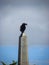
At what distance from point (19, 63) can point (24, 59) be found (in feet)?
0.76

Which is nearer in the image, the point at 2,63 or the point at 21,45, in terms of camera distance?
the point at 21,45

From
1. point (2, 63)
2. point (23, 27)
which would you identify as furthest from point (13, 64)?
point (23, 27)

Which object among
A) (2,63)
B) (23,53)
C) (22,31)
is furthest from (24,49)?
(2,63)

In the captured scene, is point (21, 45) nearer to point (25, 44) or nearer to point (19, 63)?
point (25, 44)

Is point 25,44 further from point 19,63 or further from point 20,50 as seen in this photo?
point 19,63

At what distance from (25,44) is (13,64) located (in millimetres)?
1049

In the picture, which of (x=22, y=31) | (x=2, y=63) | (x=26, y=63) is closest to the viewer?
(x=26, y=63)

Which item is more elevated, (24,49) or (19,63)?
(24,49)

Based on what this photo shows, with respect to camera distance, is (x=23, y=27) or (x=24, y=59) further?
(x=23, y=27)

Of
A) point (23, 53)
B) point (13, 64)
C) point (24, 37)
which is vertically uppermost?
point (24, 37)

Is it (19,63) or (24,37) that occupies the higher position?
(24,37)

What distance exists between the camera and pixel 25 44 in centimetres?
648

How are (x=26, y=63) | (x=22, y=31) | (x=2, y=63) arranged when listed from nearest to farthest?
1. (x=26, y=63)
2. (x=22, y=31)
3. (x=2, y=63)

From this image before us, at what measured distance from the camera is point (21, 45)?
648 cm
